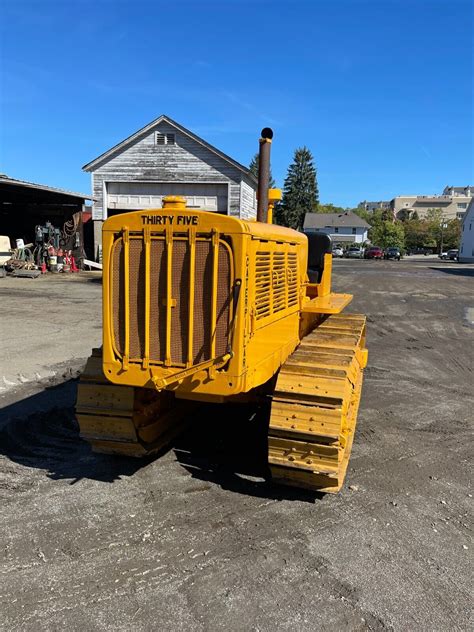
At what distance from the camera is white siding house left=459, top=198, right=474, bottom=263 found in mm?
61312

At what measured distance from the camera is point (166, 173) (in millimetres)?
25000

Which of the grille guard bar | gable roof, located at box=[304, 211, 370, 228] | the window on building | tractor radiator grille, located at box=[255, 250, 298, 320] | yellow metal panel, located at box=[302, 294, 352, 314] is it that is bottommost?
the grille guard bar

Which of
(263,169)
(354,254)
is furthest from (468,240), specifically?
(263,169)

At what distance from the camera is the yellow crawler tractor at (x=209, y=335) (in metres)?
3.45

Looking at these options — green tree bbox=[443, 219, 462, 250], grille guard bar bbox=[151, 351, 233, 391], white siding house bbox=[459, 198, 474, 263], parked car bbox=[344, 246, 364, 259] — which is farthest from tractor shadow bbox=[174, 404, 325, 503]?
green tree bbox=[443, 219, 462, 250]

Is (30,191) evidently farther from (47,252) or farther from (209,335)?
(209,335)

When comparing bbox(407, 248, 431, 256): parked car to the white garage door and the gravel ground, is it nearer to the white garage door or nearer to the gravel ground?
the white garage door

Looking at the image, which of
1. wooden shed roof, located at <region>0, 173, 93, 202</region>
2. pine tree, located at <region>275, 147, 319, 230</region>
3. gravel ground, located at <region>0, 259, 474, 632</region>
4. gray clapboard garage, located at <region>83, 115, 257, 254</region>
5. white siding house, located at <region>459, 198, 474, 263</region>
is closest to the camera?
gravel ground, located at <region>0, 259, 474, 632</region>

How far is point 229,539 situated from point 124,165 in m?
24.4

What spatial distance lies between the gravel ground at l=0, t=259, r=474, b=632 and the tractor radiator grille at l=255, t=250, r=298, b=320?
1.44 metres

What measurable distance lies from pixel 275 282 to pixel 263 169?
1323mm

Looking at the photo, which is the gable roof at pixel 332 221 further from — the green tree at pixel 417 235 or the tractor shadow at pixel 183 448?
the tractor shadow at pixel 183 448

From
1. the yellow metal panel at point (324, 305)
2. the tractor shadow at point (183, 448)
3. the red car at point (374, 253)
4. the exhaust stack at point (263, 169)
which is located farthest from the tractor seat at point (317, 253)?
the red car at point (374, 253)

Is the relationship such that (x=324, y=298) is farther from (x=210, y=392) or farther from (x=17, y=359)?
(x=17, y=359)
